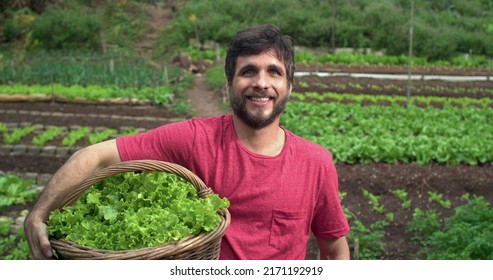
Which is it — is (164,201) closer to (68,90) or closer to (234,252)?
(234,252)

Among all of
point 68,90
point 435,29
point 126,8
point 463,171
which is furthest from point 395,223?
point 126,8

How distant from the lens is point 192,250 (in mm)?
2207

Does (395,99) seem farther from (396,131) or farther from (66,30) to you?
(66,30)

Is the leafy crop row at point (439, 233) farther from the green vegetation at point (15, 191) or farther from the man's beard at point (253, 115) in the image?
the green vegetation at point (15, 191)

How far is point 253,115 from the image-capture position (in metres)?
2.60

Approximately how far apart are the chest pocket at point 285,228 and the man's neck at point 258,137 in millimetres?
260

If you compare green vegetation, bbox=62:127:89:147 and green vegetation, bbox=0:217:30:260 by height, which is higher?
green vegetation, bbox=0:217:30:260

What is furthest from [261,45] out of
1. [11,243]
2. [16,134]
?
[16,134]

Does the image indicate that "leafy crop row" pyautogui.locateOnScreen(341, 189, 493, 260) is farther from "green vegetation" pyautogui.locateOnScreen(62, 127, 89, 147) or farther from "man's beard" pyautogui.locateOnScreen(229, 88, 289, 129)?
"green vegetation" pyautogui.locateOnScreen(62, 127, 89, 147)

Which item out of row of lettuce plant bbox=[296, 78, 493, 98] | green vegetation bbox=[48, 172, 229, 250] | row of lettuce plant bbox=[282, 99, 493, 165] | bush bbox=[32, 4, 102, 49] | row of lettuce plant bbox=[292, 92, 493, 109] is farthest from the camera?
bush bbox=[32, 4, 102, 49]

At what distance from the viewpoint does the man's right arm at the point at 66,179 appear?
2.40m

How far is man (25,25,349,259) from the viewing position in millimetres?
2564

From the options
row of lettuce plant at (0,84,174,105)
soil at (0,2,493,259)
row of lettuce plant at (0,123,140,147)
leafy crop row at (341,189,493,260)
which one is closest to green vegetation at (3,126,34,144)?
row of lettuce plant at (0,123,140,147)
